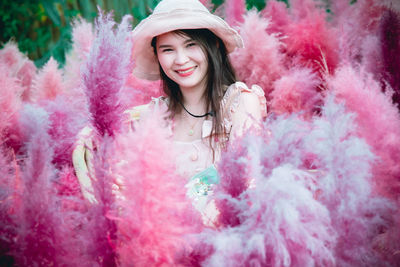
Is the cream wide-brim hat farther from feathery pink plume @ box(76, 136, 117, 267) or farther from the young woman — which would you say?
feathery pink plume @ box(76, 136, 117, 267)

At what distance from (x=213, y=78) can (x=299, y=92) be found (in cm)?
35

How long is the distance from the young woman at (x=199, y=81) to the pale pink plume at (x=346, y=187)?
25.0 inches

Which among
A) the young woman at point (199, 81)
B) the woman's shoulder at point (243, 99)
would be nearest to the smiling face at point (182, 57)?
the young woman at point (199, 81)

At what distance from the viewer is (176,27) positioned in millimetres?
1080

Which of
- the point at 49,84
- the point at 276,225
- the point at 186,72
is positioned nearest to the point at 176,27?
the point at 186,72

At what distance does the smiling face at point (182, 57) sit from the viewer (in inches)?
45.5

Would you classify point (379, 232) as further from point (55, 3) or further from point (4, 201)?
point (55, 3)

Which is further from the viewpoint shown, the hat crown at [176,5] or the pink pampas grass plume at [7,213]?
the hat crown at [176,5]

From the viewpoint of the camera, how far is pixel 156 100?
1.32 meters

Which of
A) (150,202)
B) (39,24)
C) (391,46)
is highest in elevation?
(391,46)

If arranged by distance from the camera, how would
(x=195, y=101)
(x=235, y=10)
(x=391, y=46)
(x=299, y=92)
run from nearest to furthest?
(x=391, y=46)
(x=299, y=92)
(x=195, y=101)
(x=235, y=10)

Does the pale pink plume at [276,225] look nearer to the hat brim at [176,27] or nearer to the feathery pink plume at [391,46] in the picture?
the feathery pink plume at [391,46]

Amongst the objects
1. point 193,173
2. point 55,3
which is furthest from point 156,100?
point 55,3

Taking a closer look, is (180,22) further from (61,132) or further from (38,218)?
(38,218)
